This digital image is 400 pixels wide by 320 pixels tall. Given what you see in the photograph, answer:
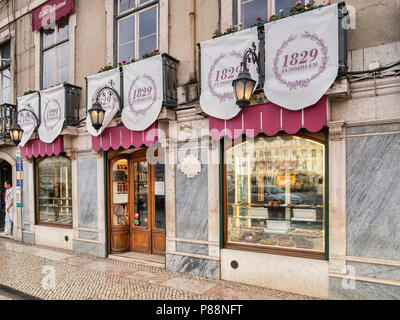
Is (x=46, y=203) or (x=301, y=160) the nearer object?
(x=301, y=160)

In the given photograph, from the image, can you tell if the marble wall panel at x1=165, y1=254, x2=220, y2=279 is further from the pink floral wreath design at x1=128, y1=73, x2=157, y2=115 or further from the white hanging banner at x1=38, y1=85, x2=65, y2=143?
the white hanging banner at x1=38, y1=85, x2=65, y2=143

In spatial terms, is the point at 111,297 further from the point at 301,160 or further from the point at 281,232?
the point at 301,160

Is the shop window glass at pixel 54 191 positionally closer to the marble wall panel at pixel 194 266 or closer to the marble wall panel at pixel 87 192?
the marble wall panel at pixel 87 192

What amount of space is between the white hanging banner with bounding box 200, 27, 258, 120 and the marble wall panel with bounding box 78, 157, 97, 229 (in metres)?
3.90

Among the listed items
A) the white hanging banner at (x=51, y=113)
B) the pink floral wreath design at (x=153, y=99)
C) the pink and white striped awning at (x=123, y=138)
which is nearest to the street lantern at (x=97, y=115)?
the pink and white striped awning at (x=123, y=138)

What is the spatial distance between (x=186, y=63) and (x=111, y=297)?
4.87 meters

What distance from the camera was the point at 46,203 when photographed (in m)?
9.50

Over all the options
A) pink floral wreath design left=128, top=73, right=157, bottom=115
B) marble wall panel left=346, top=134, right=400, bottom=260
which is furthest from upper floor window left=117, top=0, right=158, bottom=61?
marble wall panel left=346, top=134, right=400, bottom=260

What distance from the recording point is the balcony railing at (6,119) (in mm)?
10031

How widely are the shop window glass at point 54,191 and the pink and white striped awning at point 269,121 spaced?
17.7 ft

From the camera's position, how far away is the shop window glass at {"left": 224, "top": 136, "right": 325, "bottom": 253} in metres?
5.30

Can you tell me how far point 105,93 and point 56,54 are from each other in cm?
337

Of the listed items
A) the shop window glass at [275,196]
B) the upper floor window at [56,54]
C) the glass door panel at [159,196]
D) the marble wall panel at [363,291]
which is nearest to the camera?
the marble wall panel at [363,291]

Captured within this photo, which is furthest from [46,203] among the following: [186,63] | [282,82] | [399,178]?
[399,178]
